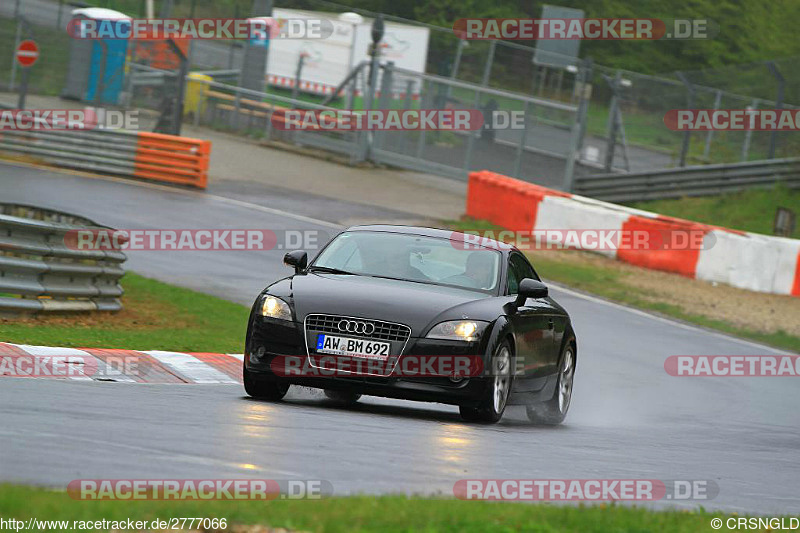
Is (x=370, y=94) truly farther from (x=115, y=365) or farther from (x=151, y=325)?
(x=115, y=365)

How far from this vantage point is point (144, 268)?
19422 millimetres

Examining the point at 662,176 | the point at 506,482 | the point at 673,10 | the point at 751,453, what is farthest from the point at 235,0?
the point at 506,482

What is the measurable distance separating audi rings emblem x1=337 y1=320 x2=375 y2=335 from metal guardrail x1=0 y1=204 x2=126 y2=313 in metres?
4.87

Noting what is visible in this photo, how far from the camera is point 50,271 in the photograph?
13.9m

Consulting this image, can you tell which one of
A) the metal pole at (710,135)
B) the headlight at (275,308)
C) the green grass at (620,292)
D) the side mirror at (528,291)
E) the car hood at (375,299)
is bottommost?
A: the green grass at (620,292)

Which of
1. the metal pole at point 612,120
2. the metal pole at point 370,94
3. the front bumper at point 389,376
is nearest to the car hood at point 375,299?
the front bumper at point 389,376

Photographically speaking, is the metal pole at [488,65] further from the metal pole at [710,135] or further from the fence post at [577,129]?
the metal pole at [710,135]

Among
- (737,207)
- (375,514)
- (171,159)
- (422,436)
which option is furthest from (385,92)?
(375,514)

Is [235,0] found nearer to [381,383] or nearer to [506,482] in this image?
[381,383]

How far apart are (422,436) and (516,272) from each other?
3.11 metres

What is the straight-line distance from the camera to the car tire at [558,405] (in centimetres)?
1212

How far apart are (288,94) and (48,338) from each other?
28.6 m

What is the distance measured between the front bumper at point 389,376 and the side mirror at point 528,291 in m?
1.08

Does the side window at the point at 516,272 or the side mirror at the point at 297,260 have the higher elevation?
the side window at the point at 516,272
